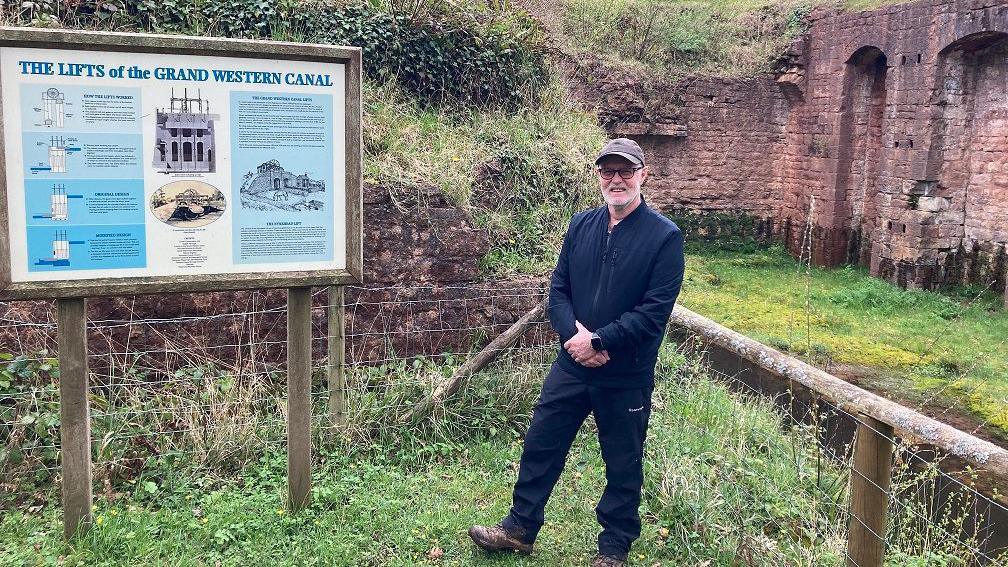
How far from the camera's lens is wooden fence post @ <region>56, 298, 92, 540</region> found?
347cm

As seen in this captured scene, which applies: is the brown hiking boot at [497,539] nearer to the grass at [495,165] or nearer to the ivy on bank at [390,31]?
the grass at [495,165]

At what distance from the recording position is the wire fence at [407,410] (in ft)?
13.1

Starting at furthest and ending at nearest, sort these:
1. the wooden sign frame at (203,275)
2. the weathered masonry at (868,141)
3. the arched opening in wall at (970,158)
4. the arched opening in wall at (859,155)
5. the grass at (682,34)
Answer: the grass at (682,34) → the arched opening in wall at (859,155) → the weathered masonry at (868,141) → the arched opening in wall at (970,158) → the wooden sign frame at (203,275)

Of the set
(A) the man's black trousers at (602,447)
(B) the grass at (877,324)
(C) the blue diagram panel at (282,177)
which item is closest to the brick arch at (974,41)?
(B) the grass at (877,324)

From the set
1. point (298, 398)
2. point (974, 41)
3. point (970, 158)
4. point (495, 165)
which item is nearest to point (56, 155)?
point (298, 398)

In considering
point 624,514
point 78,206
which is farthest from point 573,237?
point 78,206

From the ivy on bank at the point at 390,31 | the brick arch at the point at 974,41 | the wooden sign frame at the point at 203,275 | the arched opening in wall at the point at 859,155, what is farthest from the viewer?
the arched opening in wall at the point at 859,155

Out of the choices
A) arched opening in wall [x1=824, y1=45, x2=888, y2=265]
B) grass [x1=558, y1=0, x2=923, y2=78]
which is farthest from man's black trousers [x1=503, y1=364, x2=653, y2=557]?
grass [x1=558, y1=0, x2=923, y2=78]

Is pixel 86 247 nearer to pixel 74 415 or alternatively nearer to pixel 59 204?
pixel 59 204

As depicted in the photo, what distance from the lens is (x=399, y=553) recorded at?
3.72m

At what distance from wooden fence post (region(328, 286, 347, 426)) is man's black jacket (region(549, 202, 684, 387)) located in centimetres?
160

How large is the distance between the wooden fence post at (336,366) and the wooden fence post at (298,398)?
617 millimetres

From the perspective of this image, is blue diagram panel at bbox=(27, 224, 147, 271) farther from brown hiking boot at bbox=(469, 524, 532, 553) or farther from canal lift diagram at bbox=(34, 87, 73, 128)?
brown hiking boot at bbox=(469, 524, 532, 553)

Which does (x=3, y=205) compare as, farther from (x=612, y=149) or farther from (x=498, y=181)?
(x=498, y=181)
